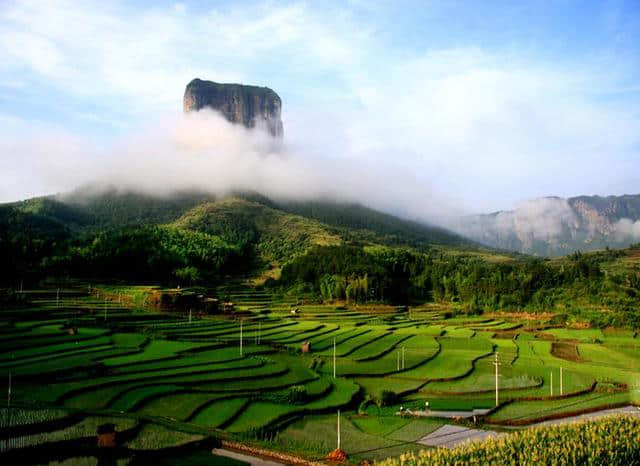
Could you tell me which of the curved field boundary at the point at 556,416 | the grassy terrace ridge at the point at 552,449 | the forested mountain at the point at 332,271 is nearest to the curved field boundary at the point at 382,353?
the curved field boundary at the point at 556,416

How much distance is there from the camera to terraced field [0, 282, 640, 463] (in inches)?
1048

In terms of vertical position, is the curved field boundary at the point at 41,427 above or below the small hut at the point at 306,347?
above

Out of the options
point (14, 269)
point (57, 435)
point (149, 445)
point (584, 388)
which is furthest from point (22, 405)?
point (14, 269)

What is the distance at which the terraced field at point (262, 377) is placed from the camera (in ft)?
87.4

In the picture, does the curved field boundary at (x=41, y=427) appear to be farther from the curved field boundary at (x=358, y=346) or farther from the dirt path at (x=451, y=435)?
the curved field boundary at (x=358, y=346)

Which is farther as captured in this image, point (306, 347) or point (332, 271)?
point (332, 271)

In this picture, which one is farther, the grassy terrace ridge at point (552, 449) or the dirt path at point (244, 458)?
the dirt path at point (244, 458)

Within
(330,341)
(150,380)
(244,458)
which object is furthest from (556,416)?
(330,341)

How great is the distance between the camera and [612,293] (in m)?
109

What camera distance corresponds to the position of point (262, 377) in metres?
40.9

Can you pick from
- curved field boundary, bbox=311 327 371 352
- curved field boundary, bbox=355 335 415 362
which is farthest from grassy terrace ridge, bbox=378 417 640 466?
curved field boundary, bbox=311 327 371 352

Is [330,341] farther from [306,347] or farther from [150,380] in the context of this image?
[150,380]

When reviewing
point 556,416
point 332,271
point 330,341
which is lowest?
point 556,416

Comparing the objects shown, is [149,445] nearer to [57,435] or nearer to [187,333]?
[57,435]
